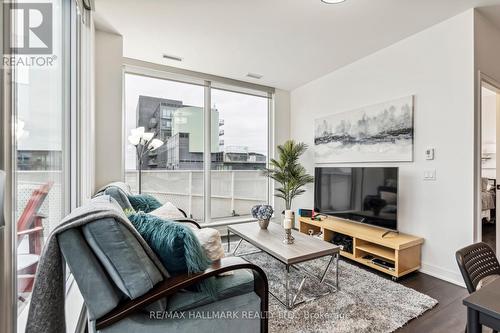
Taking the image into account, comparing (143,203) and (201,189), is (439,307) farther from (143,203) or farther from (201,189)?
(201,189)

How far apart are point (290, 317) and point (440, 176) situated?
2083mm

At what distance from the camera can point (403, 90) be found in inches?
115

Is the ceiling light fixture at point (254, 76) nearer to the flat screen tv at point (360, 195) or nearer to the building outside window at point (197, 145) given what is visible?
the building outside window at point (197, 145)

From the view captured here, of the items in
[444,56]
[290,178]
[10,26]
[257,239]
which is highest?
[444,56]

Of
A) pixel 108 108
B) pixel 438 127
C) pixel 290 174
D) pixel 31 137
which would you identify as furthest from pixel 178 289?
pixel 290 174

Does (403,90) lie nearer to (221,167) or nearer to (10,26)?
(221,167)

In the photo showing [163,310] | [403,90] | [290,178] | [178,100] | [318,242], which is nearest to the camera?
[163,310]

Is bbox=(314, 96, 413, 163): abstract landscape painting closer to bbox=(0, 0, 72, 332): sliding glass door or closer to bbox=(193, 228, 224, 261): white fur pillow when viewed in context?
bbox=(193, 228, 224, 261): white fur pillow

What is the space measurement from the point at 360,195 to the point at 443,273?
111 centimetres

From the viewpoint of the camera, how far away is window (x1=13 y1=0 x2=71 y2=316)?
1.03 meters

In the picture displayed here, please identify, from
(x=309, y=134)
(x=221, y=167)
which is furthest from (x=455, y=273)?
(x=221, y=167)

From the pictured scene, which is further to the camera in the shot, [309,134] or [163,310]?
[309,134]

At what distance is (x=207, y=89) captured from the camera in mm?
4121

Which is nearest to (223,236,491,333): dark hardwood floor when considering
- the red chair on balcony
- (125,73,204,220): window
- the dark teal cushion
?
the dark teal cushion
